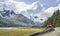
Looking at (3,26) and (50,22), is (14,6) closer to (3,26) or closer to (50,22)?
(3,26)

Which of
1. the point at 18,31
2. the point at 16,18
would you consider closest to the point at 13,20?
the point at 16,18

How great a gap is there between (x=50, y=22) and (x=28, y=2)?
1.21m

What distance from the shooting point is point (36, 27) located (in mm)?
6520

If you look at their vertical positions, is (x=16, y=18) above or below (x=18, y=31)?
above

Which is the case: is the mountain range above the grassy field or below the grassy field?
above

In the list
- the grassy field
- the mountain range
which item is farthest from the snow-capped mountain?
the grassy field

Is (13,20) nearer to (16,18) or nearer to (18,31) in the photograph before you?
(16,18)

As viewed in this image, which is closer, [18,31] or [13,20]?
[18,31]

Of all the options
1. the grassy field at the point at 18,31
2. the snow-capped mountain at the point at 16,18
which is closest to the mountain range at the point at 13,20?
the snow-capped mountain at the point at 16,18

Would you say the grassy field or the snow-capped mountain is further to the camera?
the snow-capped mountain

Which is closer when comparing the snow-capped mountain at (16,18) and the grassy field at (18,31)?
the grassy field at (18,31)

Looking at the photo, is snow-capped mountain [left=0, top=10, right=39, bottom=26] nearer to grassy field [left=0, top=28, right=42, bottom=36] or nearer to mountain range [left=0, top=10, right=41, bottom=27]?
mountain range [left=0, top=10, right=41, bottom=27]

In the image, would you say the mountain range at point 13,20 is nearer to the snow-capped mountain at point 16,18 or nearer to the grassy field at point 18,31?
the snow-capped mountain at point 16,18

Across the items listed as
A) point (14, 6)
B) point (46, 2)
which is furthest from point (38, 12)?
point (14, 6)
